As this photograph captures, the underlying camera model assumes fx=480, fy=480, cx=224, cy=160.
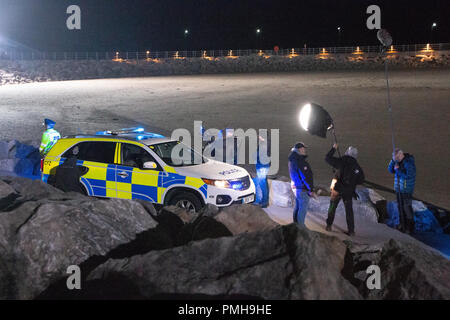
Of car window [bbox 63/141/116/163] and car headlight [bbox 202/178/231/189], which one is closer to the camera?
car headlight [bbox 202/178/231/189]

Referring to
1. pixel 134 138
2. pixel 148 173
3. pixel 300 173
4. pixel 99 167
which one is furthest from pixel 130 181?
pixel 300 173

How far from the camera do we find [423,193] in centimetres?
930

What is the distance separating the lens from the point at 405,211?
7590 mm

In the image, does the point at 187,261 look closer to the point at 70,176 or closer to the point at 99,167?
the point at 99,167

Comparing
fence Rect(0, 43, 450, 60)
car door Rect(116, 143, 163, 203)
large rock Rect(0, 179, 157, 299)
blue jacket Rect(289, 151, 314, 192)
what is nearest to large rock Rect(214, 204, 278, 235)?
large rock Rect(0, 179, 157, 299)

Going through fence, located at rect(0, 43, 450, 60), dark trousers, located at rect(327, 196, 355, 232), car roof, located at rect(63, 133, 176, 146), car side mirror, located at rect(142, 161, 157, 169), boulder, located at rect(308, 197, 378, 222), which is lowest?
boulder, located at rect(308, 197, 378, 222)

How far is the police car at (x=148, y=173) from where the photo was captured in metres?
7.28

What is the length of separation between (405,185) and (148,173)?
4006 mm

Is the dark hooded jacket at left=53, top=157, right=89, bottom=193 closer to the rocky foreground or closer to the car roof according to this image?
the car roof

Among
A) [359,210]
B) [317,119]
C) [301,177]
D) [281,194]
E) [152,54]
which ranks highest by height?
[152,54]

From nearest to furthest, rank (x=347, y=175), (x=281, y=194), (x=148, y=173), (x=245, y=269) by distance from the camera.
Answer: (x=245, y=269)
(x=347, y=175)
(x=148, y=173)
(x=281, y=194)

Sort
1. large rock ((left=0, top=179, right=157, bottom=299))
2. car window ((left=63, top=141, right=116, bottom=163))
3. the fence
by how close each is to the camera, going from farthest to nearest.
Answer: the fence → car window ((left=63, top=141, right=116, bottom=163)) → large rock ((left=0, top=179, right=157, bottom=299))

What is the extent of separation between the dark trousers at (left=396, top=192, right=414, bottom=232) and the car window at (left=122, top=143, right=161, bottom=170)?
3.96m

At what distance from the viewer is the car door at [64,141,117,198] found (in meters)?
7.69
